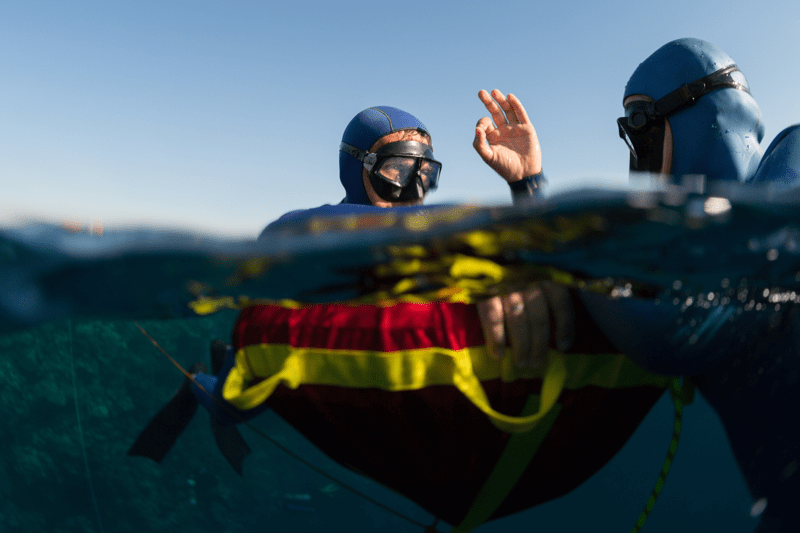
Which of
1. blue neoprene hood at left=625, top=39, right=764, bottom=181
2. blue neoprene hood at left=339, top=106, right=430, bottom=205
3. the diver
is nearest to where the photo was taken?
the diver

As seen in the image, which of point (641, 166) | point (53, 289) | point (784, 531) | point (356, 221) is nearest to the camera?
point (784, 531)

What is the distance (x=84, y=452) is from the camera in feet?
12.5

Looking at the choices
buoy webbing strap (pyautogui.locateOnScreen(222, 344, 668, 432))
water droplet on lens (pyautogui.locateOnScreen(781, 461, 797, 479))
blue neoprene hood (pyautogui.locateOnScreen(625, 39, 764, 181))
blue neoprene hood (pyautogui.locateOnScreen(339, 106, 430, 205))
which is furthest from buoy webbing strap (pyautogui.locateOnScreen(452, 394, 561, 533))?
blue neoprene hood (pyautogui.locateOnScreen(339, 106, 430, 205))

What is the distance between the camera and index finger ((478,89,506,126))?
322 cm

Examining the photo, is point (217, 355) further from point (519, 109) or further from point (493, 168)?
point (519, 109)

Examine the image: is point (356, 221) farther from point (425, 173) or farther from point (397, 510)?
point (397, 510)

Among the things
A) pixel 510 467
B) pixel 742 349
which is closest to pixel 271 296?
pixel 510 467

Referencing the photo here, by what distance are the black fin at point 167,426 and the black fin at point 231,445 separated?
1.10ft

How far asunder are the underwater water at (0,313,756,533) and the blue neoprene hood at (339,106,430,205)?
1.70 m

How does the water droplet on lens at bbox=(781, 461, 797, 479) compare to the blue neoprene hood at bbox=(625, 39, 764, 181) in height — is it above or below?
below

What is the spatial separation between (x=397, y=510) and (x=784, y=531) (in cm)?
232

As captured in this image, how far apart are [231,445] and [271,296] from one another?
133 centimetres

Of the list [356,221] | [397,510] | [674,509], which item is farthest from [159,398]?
[674,509]

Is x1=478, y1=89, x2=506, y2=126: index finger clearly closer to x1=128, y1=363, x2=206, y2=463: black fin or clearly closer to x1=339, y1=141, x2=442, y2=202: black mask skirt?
x1=339, y1=141, x2=442, y2=202: black mask skirt
